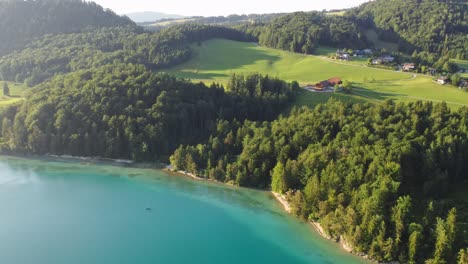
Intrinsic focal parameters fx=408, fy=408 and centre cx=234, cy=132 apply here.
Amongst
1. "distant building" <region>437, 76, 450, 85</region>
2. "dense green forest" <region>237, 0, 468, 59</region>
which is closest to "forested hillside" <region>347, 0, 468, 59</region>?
"dense green forest" <region>237, 0, 468, 59</region>

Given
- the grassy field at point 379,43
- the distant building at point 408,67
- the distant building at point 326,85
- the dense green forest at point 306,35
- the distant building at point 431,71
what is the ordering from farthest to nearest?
the grassy field at point 379,43 < the dense green forest at point 306,35 < the distant building at point 408,67 < the distant building at point 431,71 < the distant building at point 326,85

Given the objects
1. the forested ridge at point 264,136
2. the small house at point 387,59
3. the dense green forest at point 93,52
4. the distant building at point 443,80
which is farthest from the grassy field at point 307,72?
the forested ridge at point 264,136

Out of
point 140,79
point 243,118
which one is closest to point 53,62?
point 140,79

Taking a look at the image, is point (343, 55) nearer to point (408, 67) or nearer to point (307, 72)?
point (307, 72)

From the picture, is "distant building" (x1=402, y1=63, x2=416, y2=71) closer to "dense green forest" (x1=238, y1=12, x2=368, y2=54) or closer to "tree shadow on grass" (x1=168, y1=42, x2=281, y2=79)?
"dense green forest" (x1=238, y1=12, x2=368, y2=54)

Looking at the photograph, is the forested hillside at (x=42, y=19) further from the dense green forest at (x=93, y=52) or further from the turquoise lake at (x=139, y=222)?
the turquoise lake at (x=139, y=222)

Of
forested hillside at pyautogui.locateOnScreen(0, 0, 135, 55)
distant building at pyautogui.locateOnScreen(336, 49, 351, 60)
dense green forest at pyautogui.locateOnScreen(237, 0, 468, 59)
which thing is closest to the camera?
distant building at pyautogui.locateOnScreen(336, 49, 351, 60)
